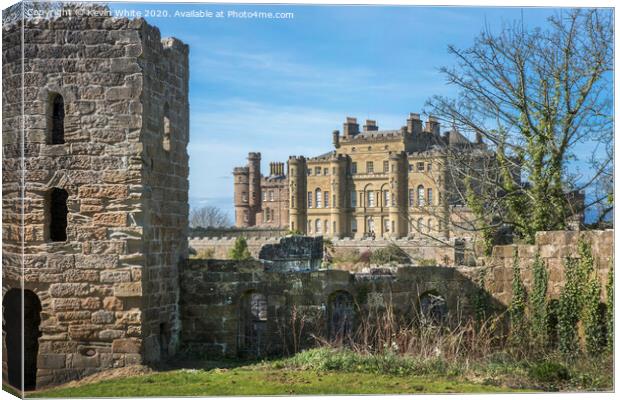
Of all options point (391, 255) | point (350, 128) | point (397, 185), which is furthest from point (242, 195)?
point (391, 255)

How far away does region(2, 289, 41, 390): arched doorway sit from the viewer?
9977 mm

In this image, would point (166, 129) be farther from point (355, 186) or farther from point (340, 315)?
point (355, 186)

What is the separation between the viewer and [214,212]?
3927 inches

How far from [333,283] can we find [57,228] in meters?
3.60

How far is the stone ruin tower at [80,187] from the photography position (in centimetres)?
1025

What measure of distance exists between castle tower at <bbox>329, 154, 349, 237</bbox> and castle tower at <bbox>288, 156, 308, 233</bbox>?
3.16m

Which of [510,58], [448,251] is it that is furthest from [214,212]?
[510,58]

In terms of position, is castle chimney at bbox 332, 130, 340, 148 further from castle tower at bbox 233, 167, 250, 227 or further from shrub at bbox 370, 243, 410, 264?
shrub at bbox 370, 243, 410, 264

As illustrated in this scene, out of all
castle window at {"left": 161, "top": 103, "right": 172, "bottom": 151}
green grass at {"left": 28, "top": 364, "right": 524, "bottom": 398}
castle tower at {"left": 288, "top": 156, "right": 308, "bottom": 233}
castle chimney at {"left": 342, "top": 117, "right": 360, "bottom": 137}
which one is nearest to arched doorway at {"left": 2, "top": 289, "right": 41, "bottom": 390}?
green grass at {"left": 28, "top": 364, "right": 524, "bottom": 398}

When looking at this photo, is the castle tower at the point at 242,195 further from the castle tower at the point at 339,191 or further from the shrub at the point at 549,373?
the shrub at the point at 549,373

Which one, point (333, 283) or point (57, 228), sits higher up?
point (57, 228)

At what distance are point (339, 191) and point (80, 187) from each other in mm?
71682

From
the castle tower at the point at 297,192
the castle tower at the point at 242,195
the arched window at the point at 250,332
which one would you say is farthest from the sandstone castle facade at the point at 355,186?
the arched window at the point at 250,332

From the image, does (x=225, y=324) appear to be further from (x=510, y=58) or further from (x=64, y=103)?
(x=510, y=58)
